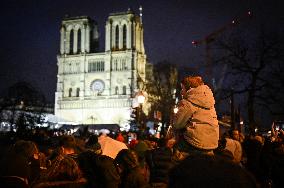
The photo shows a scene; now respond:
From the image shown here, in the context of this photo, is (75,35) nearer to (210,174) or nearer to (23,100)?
(23,100)

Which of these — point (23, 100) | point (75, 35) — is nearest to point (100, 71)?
point (75, 35)

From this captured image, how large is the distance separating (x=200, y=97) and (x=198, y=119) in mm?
265

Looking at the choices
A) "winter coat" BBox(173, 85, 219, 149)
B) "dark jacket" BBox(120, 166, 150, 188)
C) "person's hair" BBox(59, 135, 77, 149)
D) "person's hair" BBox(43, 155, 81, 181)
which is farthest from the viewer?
"person's hair" BBox(59, 135, 77, 149)

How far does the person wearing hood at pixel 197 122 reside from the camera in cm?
476

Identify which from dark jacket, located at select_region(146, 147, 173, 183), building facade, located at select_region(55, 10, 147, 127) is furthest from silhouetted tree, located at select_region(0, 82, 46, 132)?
building facade, located at select_region(55, 10, 147, 127)

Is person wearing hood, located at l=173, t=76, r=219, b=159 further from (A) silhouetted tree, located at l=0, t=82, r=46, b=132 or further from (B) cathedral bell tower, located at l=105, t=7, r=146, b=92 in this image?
(B) cathedral bell tower, located at l=105, t=7, r=146, b=92

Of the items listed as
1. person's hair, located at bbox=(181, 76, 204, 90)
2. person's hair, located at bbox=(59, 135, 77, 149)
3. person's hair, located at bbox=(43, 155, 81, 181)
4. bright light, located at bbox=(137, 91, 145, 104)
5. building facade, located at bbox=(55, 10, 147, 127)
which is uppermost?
building facade, located at bbox=(55, 10, 147, 127)

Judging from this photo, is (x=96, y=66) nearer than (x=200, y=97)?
No

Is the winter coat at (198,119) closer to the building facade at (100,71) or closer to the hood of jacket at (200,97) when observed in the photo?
the hood of jacket at (200,97)

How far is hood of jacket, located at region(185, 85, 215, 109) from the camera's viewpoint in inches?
190

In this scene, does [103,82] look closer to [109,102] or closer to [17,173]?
[109,102]

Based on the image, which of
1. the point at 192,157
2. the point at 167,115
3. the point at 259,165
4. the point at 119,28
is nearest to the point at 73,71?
the point at 119,28

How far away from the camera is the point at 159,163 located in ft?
22.6

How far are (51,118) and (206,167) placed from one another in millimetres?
70760
